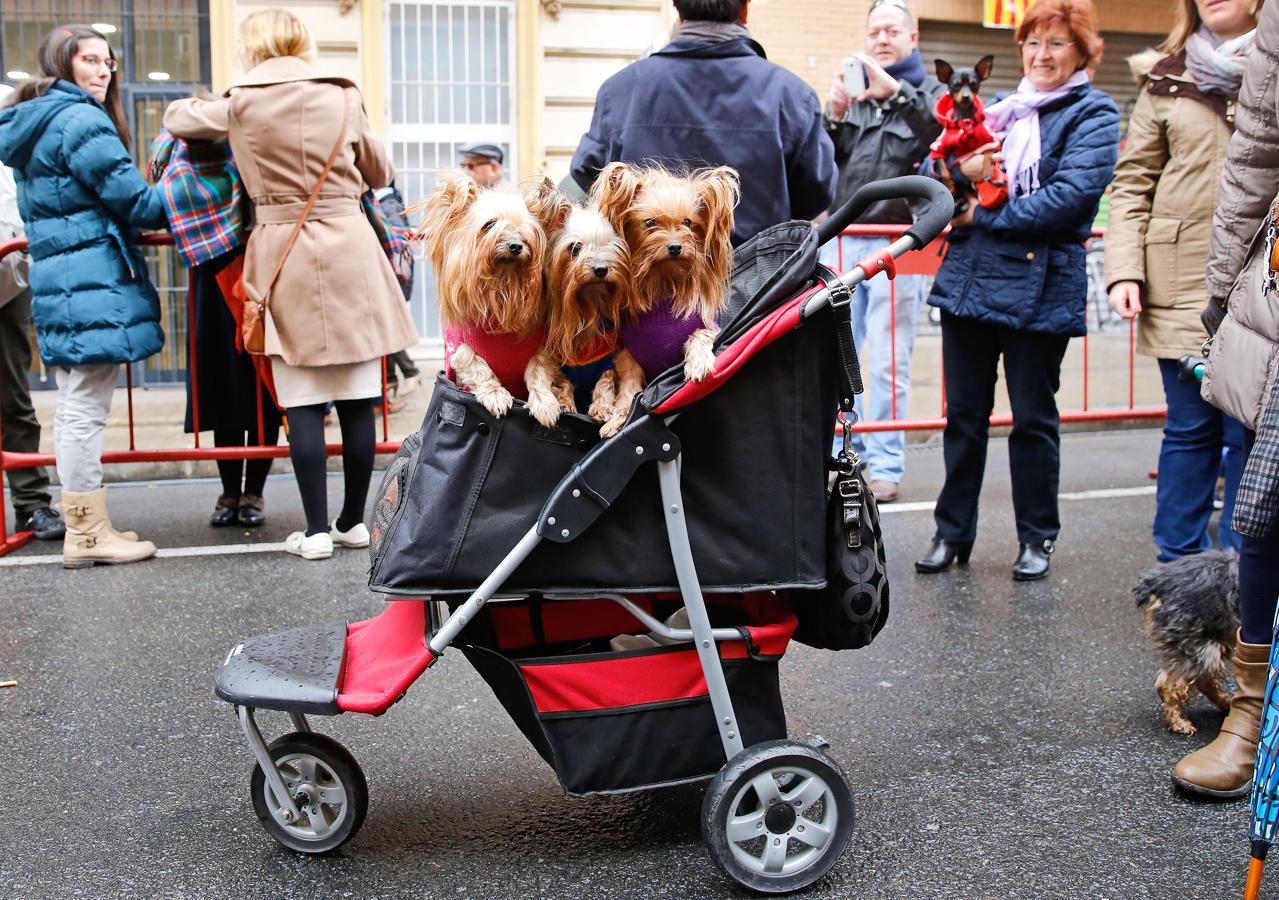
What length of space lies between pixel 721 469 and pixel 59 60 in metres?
4.17

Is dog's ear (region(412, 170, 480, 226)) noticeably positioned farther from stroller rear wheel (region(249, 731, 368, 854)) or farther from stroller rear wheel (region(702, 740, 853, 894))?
stroller rear wheel (region(702, 740, 853, 894))

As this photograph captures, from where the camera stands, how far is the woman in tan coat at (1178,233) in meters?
4.56

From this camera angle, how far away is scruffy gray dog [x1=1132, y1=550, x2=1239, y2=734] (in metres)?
3.57

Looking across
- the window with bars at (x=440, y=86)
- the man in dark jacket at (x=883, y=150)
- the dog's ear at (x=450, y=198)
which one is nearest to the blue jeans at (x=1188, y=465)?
the man in dark jacket at (x=883, y=150)

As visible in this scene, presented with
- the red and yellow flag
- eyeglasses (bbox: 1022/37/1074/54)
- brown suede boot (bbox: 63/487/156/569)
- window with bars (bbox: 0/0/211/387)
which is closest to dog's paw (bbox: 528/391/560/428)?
eyeglasses (bbox: 1022/37/1074/54)

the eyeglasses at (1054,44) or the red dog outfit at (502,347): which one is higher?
the eyeglasses at (1054,44)

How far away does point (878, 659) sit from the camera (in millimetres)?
4410

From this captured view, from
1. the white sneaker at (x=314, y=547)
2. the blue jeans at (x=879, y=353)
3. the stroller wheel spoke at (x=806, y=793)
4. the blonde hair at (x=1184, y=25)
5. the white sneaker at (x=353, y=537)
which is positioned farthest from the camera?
the blue jeans at (x=879, y=353)

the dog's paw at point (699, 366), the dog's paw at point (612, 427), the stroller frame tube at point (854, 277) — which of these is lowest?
the dog's paw at point (612, 427)

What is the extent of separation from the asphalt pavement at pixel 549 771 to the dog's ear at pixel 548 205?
1459 millimetres

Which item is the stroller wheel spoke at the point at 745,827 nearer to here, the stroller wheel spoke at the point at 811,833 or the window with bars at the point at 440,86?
the stroller wheel spoke at the point at 811,833

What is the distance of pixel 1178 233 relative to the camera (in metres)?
4.71

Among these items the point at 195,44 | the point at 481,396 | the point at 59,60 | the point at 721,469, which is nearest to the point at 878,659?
the point at 721,469

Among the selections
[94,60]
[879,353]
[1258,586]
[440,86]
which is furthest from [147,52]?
[1258,586]
